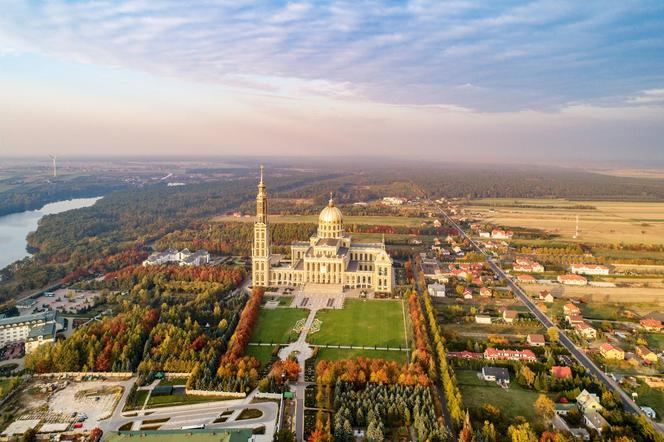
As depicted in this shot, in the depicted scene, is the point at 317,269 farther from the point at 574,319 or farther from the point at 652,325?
the point at 652,325

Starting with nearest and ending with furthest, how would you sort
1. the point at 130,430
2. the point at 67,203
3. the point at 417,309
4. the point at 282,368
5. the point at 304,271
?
the point at 130,430, the point at 282,368, the point at 417,309, the point at 304,271, the point at 67,203

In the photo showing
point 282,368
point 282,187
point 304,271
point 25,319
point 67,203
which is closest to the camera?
point 282,368

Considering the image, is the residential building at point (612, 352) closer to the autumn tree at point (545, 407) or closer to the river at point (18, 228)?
the autumn tree at point (545, 407)

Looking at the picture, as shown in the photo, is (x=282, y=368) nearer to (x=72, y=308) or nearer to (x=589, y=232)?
(x=72, y=308)

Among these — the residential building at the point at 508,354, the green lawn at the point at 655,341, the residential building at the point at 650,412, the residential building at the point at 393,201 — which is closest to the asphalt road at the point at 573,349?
the residential building at the point at 650,412

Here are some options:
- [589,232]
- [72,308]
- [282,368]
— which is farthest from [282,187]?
[282,368]

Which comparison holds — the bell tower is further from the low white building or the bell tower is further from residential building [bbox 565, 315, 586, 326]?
residential building [bbox 565, 315, 586, 326]
